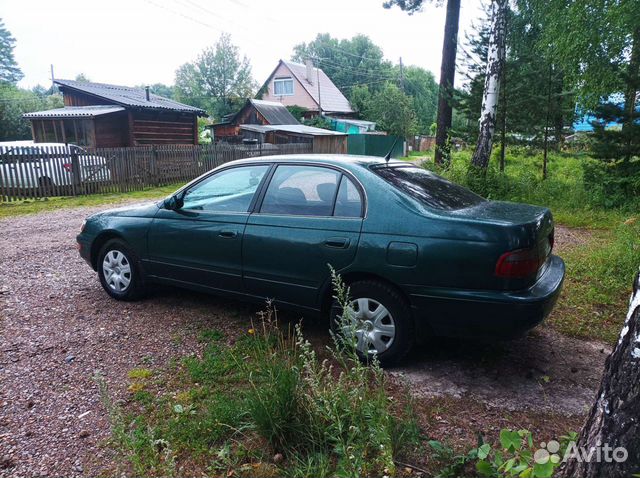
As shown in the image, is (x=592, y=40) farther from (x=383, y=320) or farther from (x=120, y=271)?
(x=120, y=271)

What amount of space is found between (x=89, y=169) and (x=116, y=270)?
10509 millimetres

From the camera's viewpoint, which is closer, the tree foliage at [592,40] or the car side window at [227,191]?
the car side window at [227,191]

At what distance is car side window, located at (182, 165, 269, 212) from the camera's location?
424 cm

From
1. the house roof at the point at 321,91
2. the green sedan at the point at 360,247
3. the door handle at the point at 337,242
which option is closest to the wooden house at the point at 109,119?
the green sedan at the point at 360,247

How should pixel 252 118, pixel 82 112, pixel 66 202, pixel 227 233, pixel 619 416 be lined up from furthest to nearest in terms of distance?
pixel 252 118 → pixel 82 112 → pixel 66 202 → pixel 227 233 → pixel 619 416

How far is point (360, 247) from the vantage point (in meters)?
3.43

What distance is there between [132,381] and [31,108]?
4803 cm

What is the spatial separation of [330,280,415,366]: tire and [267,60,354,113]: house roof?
42.7m

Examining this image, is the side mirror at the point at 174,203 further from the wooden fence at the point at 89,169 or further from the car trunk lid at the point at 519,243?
the wooden fence at the point at 89,169

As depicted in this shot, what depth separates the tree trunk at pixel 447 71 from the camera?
14453 millimetres

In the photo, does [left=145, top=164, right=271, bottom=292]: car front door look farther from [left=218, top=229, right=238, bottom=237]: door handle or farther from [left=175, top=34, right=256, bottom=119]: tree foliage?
[left=175, top=34, right=256, bottom=119]: tree foliage

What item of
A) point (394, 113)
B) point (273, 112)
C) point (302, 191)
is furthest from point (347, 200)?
point (394, 113)

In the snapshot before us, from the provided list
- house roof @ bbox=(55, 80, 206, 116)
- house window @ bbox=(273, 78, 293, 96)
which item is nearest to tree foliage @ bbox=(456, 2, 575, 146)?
house roof @ bbox=(55, 80, 206, 116)

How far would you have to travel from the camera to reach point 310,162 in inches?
157
